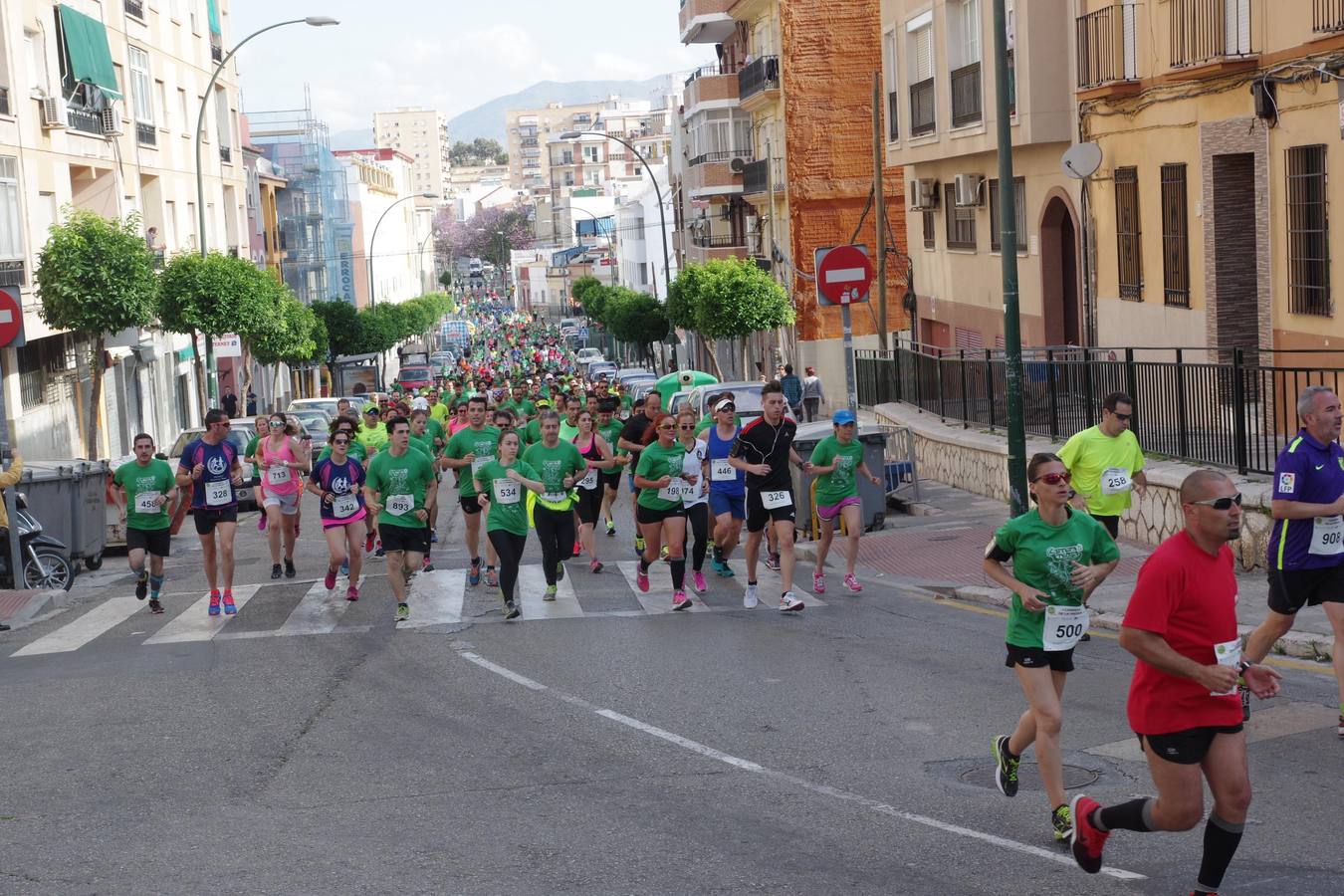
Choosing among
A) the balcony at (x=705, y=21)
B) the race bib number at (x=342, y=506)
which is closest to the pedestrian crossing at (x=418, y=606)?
the race bib number at (x=342, y=506)

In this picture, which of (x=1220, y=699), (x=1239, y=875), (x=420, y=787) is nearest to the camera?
(x=1220, y=699)

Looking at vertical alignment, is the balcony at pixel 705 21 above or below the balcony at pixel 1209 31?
above

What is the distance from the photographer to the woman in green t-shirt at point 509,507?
13.9 meters

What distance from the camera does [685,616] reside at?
13.7 metres

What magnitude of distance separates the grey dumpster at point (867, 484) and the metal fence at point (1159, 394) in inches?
65.6

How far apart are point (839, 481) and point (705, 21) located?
46.2 metres

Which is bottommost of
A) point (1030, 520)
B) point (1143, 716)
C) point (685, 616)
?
point (685, 616)

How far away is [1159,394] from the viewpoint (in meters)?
16.5

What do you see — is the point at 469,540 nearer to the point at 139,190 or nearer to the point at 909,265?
the point at 909,265

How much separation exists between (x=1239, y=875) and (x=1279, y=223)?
12972 mm

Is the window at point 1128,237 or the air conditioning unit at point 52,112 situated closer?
the window at point 1128,237

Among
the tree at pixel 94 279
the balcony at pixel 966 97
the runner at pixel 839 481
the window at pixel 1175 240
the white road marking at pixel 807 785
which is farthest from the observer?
the tree at pixel 94 279

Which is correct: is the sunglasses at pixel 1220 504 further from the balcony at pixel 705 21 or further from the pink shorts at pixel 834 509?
the balcony at pixel 705 21

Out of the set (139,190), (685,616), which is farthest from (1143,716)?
(139,190)
